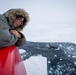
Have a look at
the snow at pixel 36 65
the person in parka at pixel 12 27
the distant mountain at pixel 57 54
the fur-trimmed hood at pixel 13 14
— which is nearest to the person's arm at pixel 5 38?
the person in parka at pixel 12 27

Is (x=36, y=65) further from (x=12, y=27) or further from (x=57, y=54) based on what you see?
(x=12, y=27)

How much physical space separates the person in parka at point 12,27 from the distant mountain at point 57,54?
888 mm

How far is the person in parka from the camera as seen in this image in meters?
1.44

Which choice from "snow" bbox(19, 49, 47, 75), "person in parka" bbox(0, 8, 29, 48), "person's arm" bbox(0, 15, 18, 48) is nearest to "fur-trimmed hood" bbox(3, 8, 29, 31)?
"person in parka" bbox(0, 8, 29, 48)

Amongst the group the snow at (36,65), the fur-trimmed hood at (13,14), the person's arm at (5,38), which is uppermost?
the fur-trimmed hood at (13,14)

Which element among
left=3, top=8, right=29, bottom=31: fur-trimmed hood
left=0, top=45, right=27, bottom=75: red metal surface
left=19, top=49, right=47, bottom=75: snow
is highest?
left=3, top=8, right=29, bottom=31: fur-trimmed hood

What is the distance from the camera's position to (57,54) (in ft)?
9.10

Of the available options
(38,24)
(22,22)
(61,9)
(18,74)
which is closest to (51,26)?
(38,24)

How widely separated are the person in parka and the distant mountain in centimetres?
89

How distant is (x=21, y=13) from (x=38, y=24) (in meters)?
2.53

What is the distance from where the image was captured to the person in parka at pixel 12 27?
1439mm

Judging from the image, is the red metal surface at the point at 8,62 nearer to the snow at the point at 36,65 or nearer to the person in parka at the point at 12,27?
the person in parka at the point at 12,27

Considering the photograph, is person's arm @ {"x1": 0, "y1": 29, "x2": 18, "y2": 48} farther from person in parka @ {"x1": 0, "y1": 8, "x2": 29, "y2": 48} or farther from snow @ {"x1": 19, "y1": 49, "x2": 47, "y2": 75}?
Answer: snow @ {"x1": 19, "y1": 49, "x2": 47, "y2": 75}

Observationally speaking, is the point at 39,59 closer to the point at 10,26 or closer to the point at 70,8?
the point at 10,26
